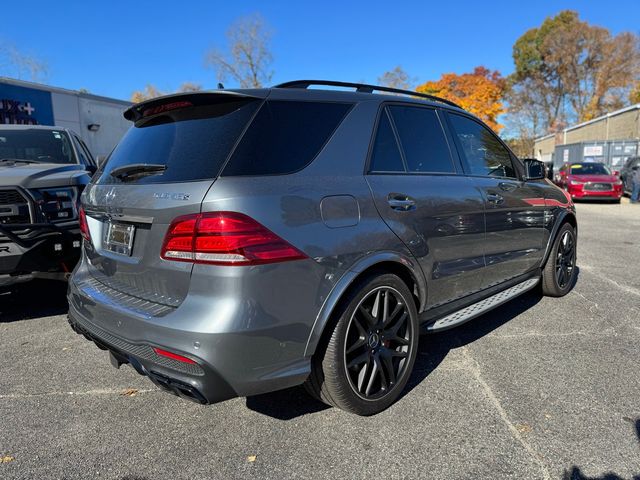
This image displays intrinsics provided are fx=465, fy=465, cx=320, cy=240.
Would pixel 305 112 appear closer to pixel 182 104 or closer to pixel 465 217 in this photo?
pixel 182 104

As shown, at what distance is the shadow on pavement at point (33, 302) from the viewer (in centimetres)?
466

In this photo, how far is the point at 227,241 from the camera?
2059 millimetres

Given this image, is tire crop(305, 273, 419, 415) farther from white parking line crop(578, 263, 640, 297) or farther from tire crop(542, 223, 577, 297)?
white parking line crop(578, 263, 640, 297)

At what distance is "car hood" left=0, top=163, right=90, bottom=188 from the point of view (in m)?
4.18

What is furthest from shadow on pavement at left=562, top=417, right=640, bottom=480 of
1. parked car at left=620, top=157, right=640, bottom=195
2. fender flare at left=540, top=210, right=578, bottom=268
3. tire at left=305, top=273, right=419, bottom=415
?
parked car at left=620, top=157, right=640, bottom=195

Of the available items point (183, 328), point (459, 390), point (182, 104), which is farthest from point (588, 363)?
point (182, 104)

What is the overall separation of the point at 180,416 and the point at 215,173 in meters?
1.51

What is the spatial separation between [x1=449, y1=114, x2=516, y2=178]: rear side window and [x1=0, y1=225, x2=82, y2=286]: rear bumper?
344 cm

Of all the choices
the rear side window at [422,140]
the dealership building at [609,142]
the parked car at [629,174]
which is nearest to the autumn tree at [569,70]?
the dealership building at [609,142]

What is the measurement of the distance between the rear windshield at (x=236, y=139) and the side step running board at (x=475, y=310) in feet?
4.95

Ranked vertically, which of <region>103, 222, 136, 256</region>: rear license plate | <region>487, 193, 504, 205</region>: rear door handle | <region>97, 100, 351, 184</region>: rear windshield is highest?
<region>97, 100, 351, 184</region>: rear windshield

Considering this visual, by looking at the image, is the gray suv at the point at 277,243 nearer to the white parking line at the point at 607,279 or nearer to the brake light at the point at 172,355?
the brake light at the point at 172,355

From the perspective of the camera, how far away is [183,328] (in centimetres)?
207

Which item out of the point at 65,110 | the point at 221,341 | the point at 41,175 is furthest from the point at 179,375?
the point at 65,110
